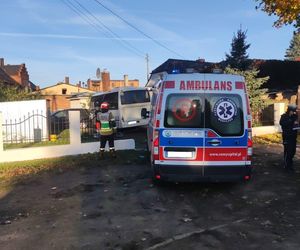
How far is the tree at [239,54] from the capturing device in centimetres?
2584

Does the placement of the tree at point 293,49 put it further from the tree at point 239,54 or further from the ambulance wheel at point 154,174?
the ambulance wheel at point 154,174

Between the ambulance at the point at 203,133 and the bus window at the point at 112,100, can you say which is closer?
the ambulance at the point at 203,133

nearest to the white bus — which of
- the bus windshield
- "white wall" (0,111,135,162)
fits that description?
the bus windshield

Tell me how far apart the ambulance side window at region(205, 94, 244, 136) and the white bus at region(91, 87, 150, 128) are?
483 inches

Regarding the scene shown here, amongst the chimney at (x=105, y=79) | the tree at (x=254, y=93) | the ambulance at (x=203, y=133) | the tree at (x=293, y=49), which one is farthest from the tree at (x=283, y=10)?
the tree at (x=293, y=49)

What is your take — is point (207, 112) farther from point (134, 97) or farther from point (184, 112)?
point (134, 97)

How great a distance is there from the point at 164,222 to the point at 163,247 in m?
1.18

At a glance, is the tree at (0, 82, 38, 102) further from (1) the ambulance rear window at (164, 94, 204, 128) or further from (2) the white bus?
(1) the ambulance rear window at (164, 94, 204, 128)

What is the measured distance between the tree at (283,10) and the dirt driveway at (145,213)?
862 cm

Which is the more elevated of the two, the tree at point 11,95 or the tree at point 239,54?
the tree at point 239,54

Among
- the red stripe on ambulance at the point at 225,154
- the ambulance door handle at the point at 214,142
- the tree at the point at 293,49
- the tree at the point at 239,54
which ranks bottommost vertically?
the red stripe on ambulance at the point at 225,154

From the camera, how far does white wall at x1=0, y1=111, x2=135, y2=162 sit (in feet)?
44.5

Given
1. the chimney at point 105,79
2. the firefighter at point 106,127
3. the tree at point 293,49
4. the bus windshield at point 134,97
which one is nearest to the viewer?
the firefighter at point 106,127

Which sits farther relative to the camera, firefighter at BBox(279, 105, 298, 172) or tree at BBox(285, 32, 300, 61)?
tree at BBox(285, 32, 300, 61)
